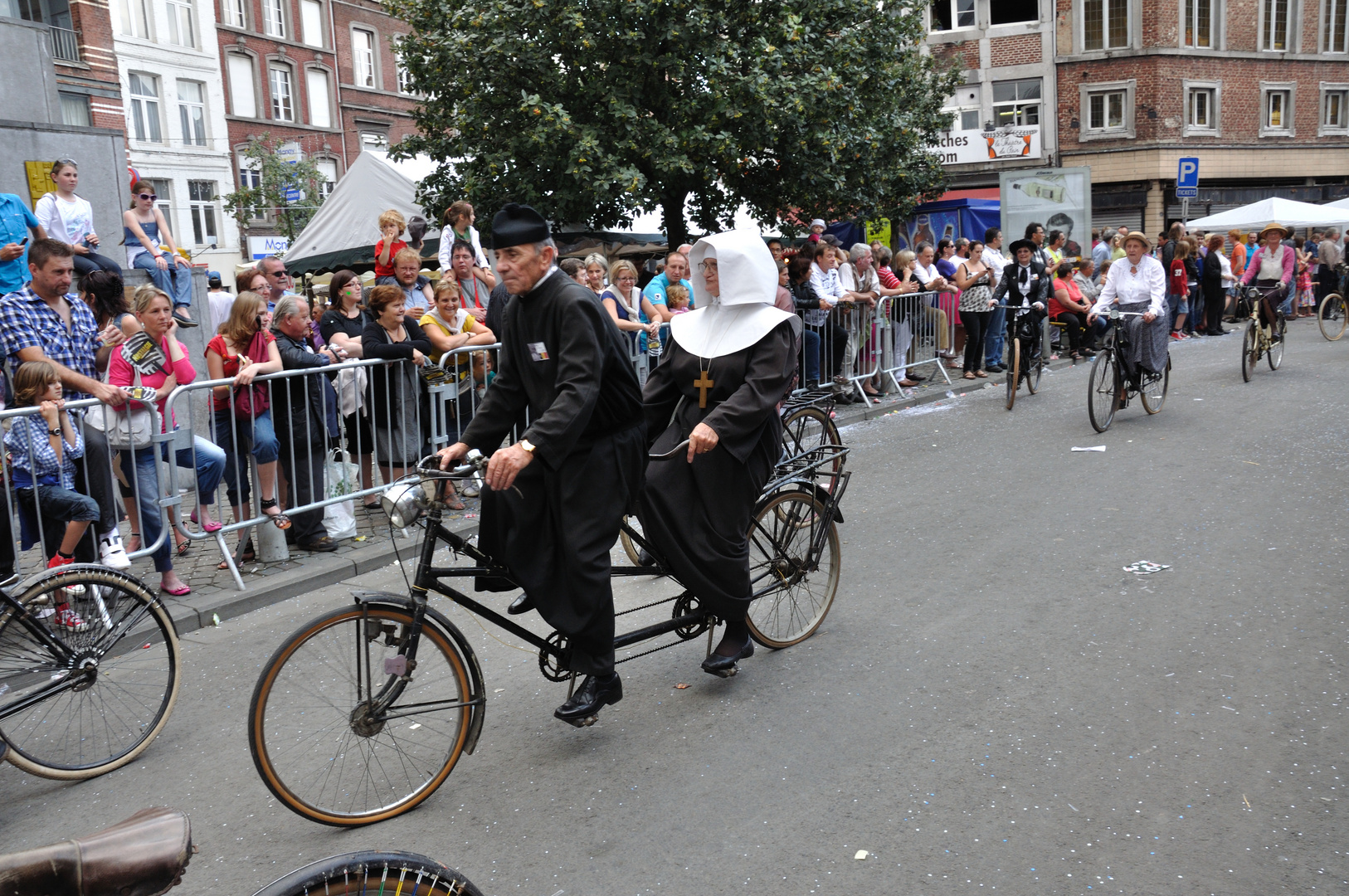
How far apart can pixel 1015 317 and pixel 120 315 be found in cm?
1022

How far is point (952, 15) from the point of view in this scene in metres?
39.0

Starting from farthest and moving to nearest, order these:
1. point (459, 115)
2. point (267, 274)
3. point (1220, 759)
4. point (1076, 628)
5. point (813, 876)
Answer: point (459, 115)
point (267, 274)
point (1076, 628)
point (1220, 759)
point (813, 876)

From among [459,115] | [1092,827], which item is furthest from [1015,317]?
[1092,827]

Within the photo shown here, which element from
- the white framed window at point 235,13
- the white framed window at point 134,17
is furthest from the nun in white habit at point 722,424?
the white framed window at point 235,13

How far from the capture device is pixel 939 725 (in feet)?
14.4

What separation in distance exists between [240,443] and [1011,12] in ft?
125

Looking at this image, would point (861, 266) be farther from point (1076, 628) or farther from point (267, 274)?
point (1076, 628)

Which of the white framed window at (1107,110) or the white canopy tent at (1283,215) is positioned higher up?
the white framed window at (1107,110)

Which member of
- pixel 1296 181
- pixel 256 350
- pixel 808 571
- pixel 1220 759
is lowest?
pixel 1220 759

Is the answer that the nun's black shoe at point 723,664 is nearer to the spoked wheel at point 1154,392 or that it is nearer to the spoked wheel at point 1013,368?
the spoked wheel at point 1154,392

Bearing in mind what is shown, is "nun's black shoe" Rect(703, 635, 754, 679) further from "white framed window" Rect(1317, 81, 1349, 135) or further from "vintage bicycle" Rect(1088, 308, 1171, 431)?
"white framed window" Rect(1317, 81, 1349, 135)

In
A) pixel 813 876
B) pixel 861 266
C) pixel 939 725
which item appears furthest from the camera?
pixel 861 266

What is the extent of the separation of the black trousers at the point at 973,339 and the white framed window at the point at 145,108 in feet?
111

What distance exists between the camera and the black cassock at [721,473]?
4.58 metres
